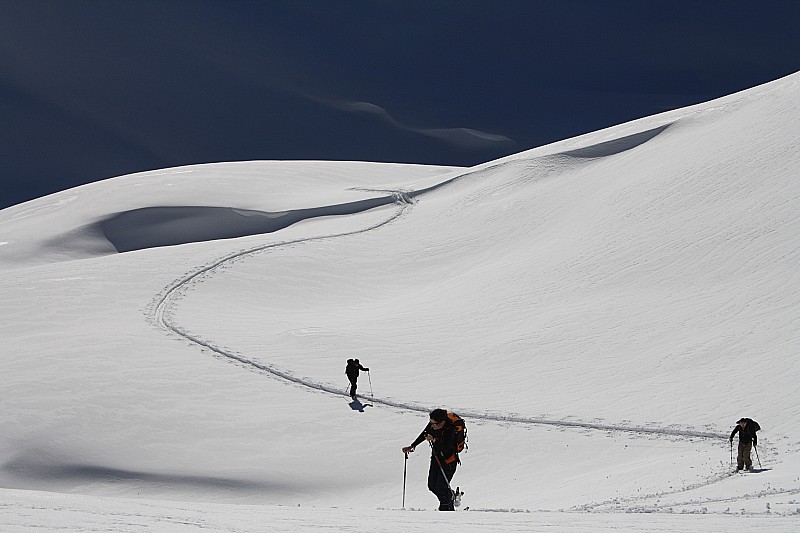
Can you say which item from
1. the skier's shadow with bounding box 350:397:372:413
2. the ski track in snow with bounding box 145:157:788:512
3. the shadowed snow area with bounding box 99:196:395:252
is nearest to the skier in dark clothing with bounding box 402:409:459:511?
the ski track in snow with bounding box 145:157:788:512

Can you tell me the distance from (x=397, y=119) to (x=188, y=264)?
61.8m

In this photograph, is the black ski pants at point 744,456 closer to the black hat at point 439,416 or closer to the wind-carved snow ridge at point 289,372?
the wind-carved snow ridge at point 289,372

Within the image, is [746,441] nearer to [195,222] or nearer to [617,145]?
[617,145]

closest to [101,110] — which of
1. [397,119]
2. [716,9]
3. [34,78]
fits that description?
[34,78]

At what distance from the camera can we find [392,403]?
48.6ft

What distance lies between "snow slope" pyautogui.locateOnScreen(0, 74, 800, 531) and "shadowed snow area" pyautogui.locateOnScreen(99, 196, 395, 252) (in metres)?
1.74

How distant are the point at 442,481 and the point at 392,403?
6.99 meters

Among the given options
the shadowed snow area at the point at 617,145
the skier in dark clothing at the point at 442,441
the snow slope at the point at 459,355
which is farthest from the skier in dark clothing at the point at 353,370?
the shadowed snow area at the point at 617,145

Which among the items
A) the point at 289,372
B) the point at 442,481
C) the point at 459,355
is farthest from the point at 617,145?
the point at 442,481

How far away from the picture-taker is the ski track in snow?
7897 mm

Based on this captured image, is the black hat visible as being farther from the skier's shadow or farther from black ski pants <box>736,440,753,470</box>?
the skier's shadow

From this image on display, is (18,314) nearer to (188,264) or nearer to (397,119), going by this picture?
(188,264)

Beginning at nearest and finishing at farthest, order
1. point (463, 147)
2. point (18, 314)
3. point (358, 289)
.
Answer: point (18, 314) → point (358, 289) → point (463, 147)

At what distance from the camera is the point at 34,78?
81250 millimetres
